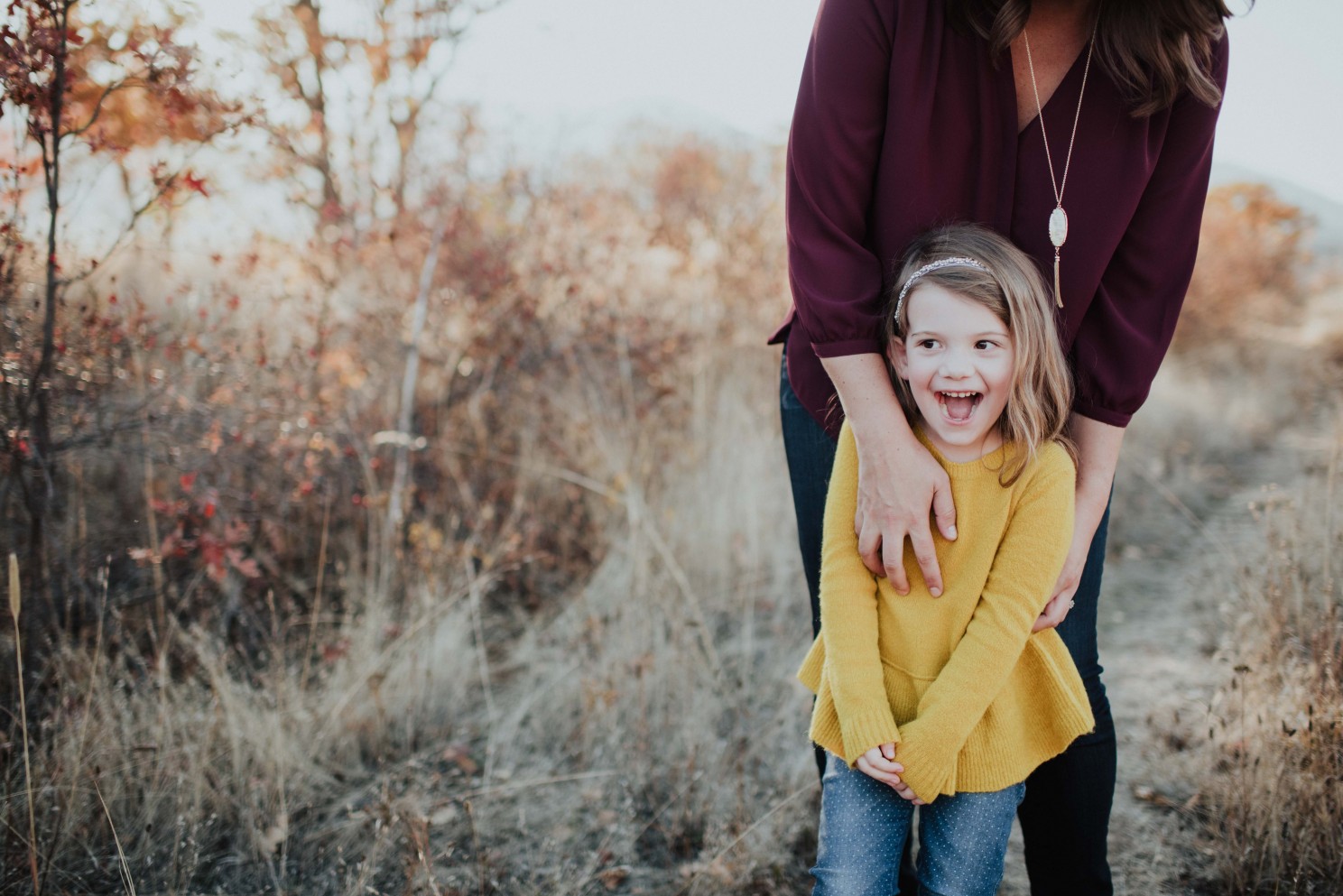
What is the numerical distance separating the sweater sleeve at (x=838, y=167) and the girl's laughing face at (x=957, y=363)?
0.23 feet

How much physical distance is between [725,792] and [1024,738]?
1051 millimetres

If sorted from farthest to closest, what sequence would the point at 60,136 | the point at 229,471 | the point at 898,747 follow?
the point at 229,471 → the point at 60,136 → the point at 898,747

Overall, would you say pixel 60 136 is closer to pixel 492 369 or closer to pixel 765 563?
pixel 492 369

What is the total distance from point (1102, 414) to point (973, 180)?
42 cm

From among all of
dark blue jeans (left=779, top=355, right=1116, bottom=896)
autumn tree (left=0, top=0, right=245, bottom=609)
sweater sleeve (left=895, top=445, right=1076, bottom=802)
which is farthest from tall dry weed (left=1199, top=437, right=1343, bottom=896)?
autumn tree (left=0, top=0, right=245, bottom=609)

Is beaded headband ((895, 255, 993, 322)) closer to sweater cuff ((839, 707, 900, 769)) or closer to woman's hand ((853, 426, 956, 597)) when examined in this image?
woman's hand ((853, 426, 956, 597))

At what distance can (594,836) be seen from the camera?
209 cm

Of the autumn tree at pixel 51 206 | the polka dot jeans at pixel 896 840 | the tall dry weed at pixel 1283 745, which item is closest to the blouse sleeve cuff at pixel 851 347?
the polka dot jeans at pixel 896 840

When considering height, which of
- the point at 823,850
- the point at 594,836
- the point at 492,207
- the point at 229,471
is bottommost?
the point at 594,836

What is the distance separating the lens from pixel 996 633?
124 centimetres

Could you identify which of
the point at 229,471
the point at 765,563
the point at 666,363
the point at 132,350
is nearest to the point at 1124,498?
the point at 765,563

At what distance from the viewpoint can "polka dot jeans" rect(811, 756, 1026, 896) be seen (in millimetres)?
1296

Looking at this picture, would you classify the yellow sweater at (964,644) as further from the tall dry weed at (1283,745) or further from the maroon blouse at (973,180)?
the tall dry weed at (1283,745)

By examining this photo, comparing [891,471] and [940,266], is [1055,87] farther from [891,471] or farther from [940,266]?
[891,471]
